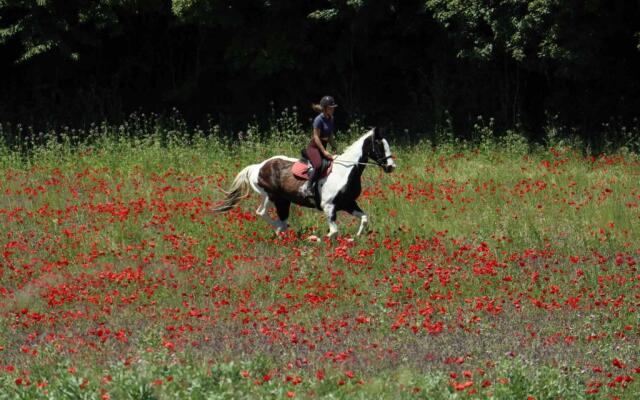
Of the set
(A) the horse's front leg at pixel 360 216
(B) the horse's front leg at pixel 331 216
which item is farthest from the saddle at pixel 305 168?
(A) the horse's front leg at pixel 360 216

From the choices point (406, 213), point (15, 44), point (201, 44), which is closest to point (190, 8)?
point (201, 44)

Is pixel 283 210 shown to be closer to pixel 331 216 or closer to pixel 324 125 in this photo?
pixel 331 216

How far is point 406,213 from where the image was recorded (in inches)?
698

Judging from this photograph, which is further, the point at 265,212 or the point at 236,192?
the point at 236,192

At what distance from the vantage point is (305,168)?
16.6 metres

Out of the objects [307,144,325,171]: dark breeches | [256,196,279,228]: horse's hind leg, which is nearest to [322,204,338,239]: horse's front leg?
[307,144,325,171]: dark breeches

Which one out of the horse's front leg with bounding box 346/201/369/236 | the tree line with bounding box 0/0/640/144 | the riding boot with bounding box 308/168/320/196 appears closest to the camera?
the horse's front leg with bounding box 346/201/369/236

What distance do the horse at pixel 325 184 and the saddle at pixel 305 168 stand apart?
58mm

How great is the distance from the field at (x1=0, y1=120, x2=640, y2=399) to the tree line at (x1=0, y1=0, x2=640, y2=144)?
293cm

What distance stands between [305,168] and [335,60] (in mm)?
11980

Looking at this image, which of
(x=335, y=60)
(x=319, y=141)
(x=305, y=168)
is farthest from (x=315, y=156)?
(x=335, y=60)

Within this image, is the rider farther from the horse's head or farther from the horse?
the horse's head

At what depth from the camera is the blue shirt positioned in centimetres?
1622

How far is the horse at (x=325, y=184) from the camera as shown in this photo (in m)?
16.1
